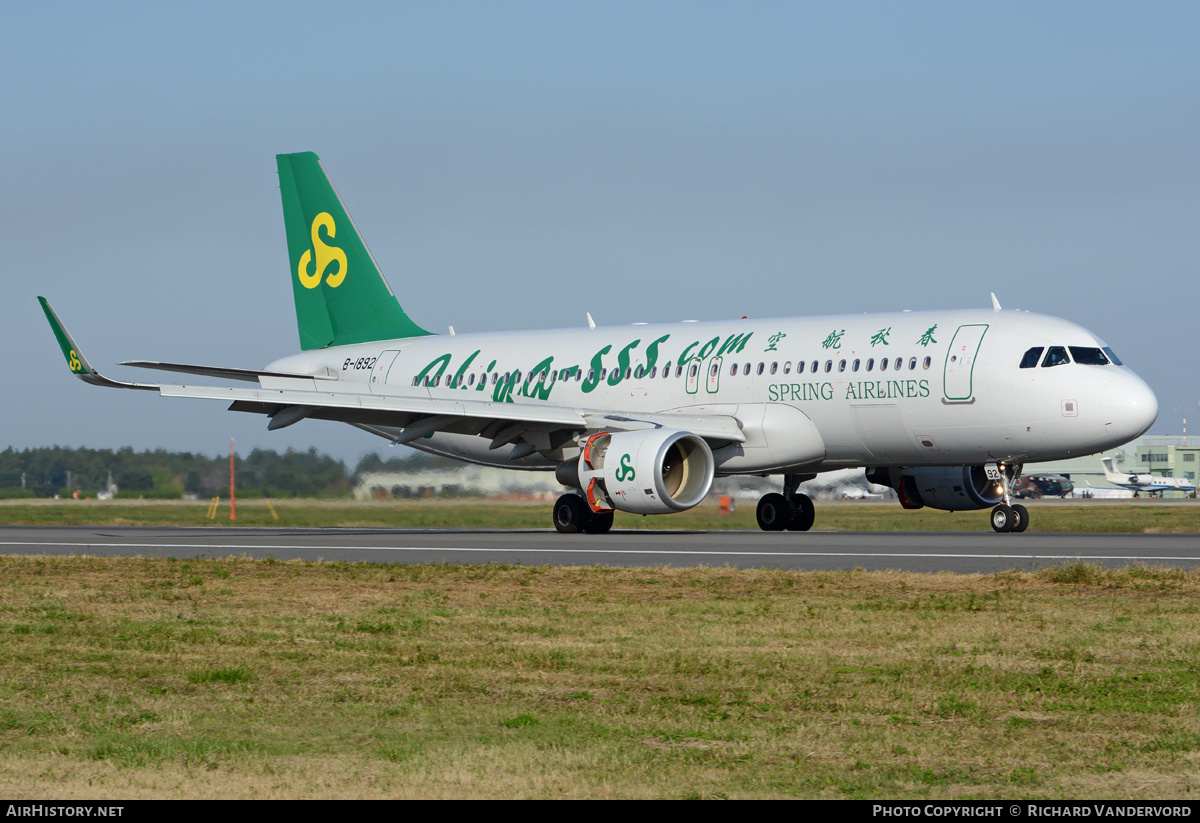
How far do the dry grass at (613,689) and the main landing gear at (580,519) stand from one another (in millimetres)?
11351

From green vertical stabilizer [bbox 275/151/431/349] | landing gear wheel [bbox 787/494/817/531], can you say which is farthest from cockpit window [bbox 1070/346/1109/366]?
green vertical stabilizer [bbox 275/151/431/349]

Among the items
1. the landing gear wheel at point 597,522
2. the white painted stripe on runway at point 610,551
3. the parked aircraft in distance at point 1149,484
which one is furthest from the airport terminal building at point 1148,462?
the white painted stripe on runway at point 610,551

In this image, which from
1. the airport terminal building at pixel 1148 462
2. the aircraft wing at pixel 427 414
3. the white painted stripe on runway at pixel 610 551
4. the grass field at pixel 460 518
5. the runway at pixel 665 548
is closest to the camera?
the runway at pixel 665 548

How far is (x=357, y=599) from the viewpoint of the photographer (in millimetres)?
13023

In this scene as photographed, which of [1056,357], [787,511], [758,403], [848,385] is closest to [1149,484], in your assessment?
[787,511]

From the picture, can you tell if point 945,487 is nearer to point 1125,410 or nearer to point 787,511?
point 787,511

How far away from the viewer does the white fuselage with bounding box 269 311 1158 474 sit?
22.0 metres

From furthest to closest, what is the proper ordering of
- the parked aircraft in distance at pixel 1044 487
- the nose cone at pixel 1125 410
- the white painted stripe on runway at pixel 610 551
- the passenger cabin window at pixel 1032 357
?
the parked aircraft in distance at pixel 1044 487
the passenger cabin window at pixel 1032 357
the nose cone at pixel 1125 410
the white painted stripe on runway at pixel 610 551

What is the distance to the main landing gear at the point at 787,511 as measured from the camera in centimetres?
2694

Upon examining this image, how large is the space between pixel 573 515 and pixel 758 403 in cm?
390

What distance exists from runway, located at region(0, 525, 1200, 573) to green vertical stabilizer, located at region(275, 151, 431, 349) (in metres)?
6.98

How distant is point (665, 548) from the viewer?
66.3ft

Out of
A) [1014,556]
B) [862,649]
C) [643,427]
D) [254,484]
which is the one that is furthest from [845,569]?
[254,484]

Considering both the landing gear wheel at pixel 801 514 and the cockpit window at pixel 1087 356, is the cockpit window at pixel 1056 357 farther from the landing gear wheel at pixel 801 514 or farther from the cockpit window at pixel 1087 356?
the landing gear wheel at pixel 801 514
